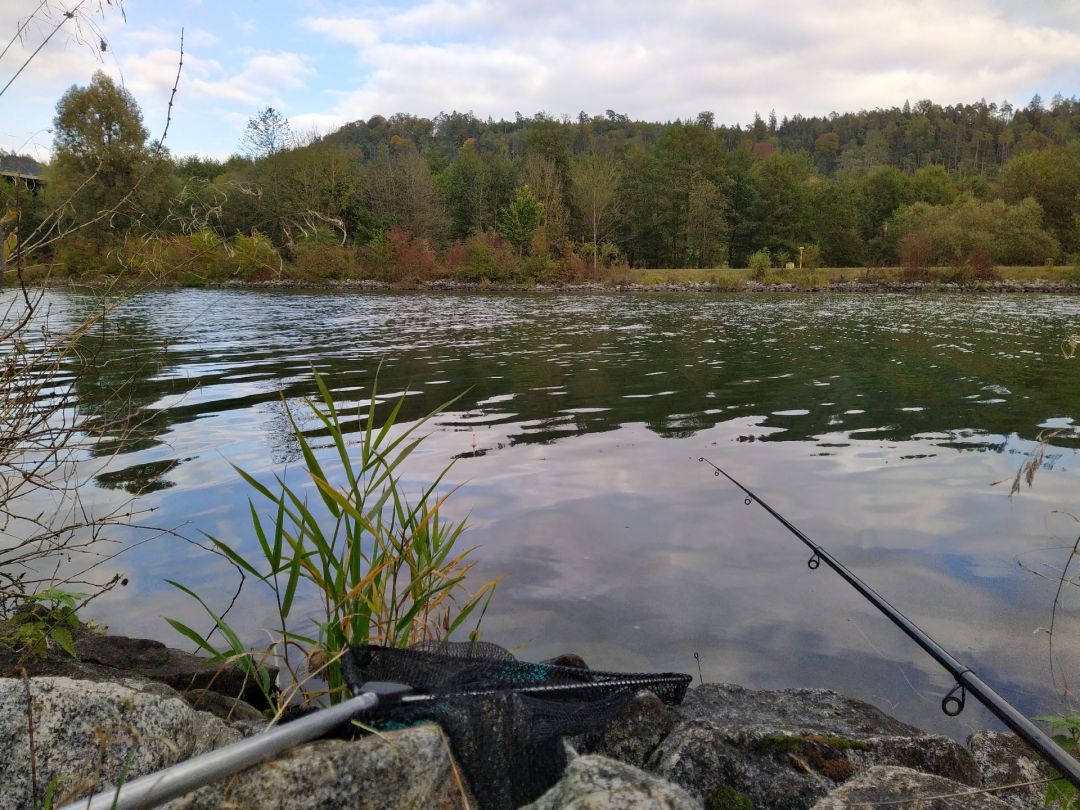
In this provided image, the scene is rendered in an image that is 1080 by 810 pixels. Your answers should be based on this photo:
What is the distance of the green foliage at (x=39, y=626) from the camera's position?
299 centimetres

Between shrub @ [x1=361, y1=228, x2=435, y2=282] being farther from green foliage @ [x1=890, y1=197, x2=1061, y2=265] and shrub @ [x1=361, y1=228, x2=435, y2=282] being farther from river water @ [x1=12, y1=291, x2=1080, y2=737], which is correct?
green foliage @ [x1=890, y1=197, x2=1061, y2=265]

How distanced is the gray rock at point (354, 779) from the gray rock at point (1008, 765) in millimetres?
1853

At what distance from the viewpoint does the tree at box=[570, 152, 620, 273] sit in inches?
2370

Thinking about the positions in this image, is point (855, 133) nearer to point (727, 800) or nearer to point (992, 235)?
point (992, 235)

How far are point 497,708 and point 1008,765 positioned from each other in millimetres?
1954

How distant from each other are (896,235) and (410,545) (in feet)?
244

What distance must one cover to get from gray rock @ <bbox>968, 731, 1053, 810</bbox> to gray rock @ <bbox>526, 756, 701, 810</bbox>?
4.39ft

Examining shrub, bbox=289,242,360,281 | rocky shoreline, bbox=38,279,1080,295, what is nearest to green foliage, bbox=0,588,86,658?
shrub, bbox=289,242,360,281

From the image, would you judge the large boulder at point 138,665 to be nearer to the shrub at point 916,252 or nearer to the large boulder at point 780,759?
the large boulder at point 780,759

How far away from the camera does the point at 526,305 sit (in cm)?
3388

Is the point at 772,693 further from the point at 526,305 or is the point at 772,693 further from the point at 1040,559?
the point at 526,305

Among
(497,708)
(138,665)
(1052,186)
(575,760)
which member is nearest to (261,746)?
(497,708)

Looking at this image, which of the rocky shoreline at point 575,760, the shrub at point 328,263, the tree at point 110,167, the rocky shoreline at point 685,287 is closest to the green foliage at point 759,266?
the rocky shoreline at point 685,287

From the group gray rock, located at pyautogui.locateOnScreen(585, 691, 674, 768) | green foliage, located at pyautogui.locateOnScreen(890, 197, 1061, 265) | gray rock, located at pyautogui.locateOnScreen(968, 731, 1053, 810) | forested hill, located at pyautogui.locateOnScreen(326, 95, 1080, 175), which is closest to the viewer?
gray rock, located at pyautogui.locateOnScreen(968, 731, 1053, 810)
